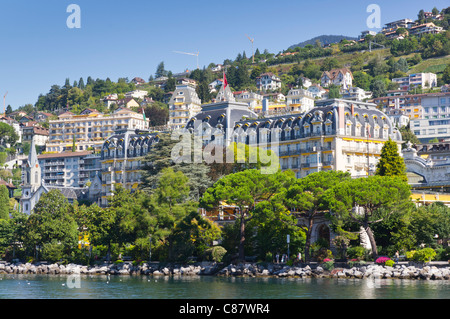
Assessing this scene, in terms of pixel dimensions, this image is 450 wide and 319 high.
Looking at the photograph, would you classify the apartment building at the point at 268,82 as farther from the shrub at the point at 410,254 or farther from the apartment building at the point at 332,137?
the shrub at the point at 410,254

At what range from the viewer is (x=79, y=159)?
151 meters

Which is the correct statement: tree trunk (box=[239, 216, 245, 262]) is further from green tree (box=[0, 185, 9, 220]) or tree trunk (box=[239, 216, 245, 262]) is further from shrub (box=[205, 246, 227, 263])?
green tree (box=[0, 185, 9, 220])

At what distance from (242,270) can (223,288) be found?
11.8 m

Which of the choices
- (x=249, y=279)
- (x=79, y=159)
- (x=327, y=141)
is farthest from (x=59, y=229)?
(x=79, y=159)

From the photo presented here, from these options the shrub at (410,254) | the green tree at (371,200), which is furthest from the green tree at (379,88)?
the shrub at (410,254)

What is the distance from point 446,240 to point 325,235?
10451 millimetres

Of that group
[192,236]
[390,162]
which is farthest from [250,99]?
[192,236]

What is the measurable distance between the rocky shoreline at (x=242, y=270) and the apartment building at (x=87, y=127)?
9309 centimetres

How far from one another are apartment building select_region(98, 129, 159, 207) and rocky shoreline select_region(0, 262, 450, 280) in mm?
28566

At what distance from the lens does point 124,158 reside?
345ft

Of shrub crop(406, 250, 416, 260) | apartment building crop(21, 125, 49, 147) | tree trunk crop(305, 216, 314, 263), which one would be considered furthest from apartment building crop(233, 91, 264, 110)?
shrub crop(406, 250, 416, 260)

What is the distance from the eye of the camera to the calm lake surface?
145 ft

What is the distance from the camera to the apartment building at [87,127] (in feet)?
555
